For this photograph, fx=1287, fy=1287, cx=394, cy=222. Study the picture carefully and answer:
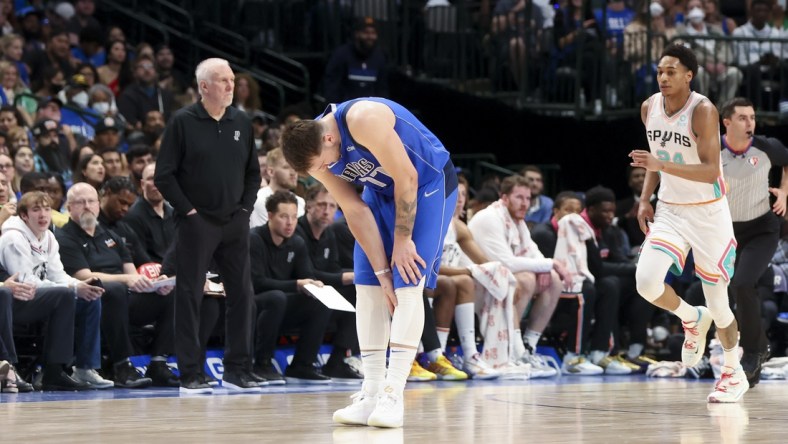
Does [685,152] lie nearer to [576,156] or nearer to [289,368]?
[289,368]

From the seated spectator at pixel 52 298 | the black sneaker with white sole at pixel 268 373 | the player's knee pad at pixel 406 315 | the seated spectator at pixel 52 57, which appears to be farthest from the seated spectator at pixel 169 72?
the player's knee pad at pixel 406 315

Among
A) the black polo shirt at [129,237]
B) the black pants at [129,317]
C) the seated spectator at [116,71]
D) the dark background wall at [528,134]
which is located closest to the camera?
the black pants at [129,317]

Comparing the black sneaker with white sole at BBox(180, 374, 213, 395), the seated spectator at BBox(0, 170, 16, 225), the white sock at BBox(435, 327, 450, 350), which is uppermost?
the seated spectator at BBox(0, 170, 16, 225)

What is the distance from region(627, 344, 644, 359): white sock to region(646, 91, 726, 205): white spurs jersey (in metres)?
3.95

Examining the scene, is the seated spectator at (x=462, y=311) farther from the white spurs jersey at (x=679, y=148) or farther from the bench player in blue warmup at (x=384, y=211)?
the bench player in blue warmup at (x=384, y=211)

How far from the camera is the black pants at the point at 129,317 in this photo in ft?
28.9

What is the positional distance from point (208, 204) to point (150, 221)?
141 cm

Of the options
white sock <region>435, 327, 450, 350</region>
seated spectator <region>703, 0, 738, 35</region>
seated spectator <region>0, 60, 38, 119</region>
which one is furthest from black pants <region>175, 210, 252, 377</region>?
seated spectator <region>703, 0, 738, 35</region>

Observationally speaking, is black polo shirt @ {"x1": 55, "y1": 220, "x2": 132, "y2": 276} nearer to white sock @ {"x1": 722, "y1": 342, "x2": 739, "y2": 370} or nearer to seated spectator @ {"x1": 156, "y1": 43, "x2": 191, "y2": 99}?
white sock @ {"x1": 722, "y1": 342, "x2": 739, "y2": 370}

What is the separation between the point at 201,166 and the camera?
27.6 feet

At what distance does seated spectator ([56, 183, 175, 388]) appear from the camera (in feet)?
29.0

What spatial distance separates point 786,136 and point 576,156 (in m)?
2.49

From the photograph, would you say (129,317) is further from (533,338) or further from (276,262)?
(533,338)

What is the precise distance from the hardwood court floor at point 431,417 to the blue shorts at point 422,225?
735mm
